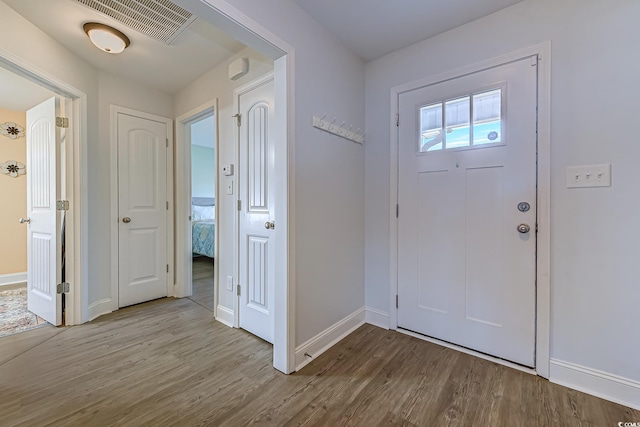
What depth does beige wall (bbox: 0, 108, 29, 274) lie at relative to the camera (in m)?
3.50

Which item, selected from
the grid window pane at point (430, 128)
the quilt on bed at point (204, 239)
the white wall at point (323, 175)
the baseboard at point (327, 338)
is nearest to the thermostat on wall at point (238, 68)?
the white wall at point (323, 175)

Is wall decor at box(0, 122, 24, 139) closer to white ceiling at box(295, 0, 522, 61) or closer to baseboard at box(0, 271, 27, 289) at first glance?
baseboard at box(0, 271, 27, 289)

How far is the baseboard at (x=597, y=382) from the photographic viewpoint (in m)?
1.39

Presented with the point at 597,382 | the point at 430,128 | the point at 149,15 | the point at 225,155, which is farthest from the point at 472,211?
the point at 149,15

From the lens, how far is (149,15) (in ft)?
5.75

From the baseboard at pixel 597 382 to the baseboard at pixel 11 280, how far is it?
5.79m

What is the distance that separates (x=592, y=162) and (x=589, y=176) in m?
0.08

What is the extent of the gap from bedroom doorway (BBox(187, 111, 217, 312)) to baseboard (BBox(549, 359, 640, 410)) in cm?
275

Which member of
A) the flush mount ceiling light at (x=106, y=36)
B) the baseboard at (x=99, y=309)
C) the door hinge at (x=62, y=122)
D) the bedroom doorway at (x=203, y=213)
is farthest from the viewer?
the bedroom doorway at (x=203, y=213)

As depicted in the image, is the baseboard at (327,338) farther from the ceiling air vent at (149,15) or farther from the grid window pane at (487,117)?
the ceiling air vent at (149,15)

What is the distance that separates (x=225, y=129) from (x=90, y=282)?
1.96 m

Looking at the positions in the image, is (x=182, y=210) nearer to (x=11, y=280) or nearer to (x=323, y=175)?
(x=323, y=175)

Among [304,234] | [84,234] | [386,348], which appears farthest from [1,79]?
[386,348]

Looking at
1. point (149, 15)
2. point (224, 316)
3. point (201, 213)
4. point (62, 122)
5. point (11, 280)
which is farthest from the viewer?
point (201, 213)
